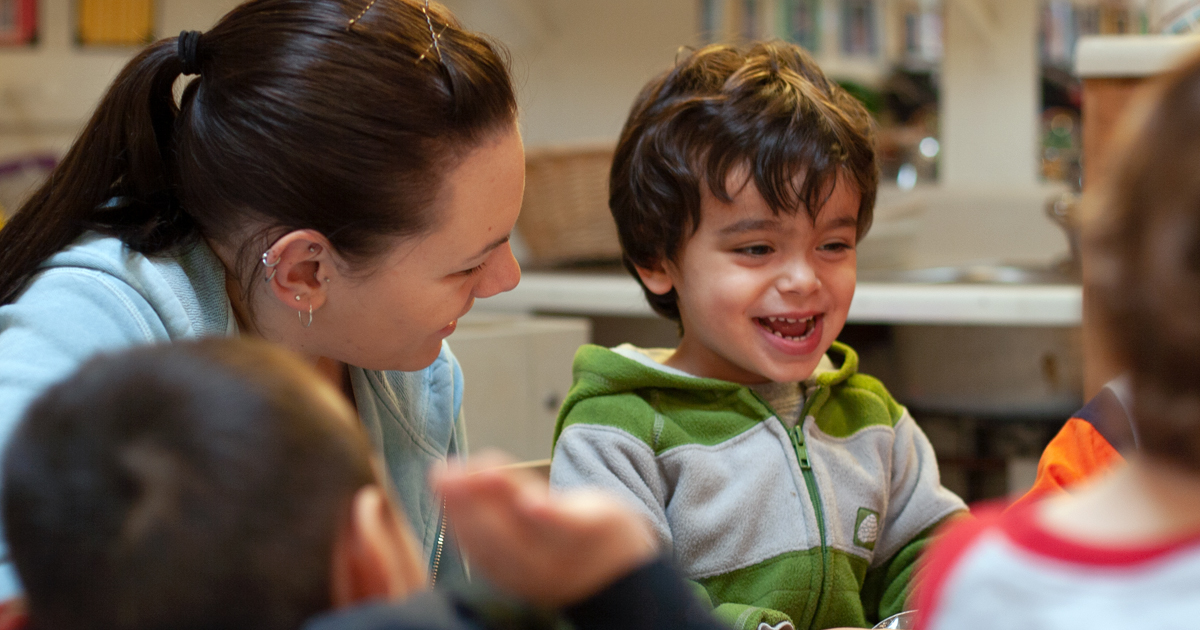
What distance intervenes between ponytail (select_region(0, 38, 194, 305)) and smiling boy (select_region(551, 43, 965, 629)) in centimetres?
38

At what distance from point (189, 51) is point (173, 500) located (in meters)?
0.63

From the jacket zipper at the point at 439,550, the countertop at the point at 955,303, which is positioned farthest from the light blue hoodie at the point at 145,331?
the countertop at the point at 955,303

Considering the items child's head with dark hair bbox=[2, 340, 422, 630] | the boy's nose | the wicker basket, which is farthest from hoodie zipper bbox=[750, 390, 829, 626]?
the wicker basket

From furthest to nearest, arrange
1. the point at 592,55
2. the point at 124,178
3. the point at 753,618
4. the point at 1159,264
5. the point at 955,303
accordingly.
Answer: the point at 592,55
the point at 955,303
the point at 124,178
the point at 753,618
the point at 1159,264

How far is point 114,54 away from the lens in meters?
2.57

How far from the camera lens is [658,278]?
1026mm

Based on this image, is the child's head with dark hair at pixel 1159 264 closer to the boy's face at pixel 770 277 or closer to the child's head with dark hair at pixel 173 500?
the child's head with dark hair at pixel 173 500

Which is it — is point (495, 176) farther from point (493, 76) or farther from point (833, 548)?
point (833, 548)

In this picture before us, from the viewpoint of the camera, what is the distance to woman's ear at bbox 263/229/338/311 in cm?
86

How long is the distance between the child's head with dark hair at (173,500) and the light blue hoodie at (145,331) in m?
0.29

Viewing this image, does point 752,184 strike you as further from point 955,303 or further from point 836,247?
point 955,303

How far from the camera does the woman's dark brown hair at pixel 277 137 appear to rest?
837 millimetres

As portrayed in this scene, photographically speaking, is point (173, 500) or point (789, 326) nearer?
point (173, 500)

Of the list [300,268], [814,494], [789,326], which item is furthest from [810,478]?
[300,268]
